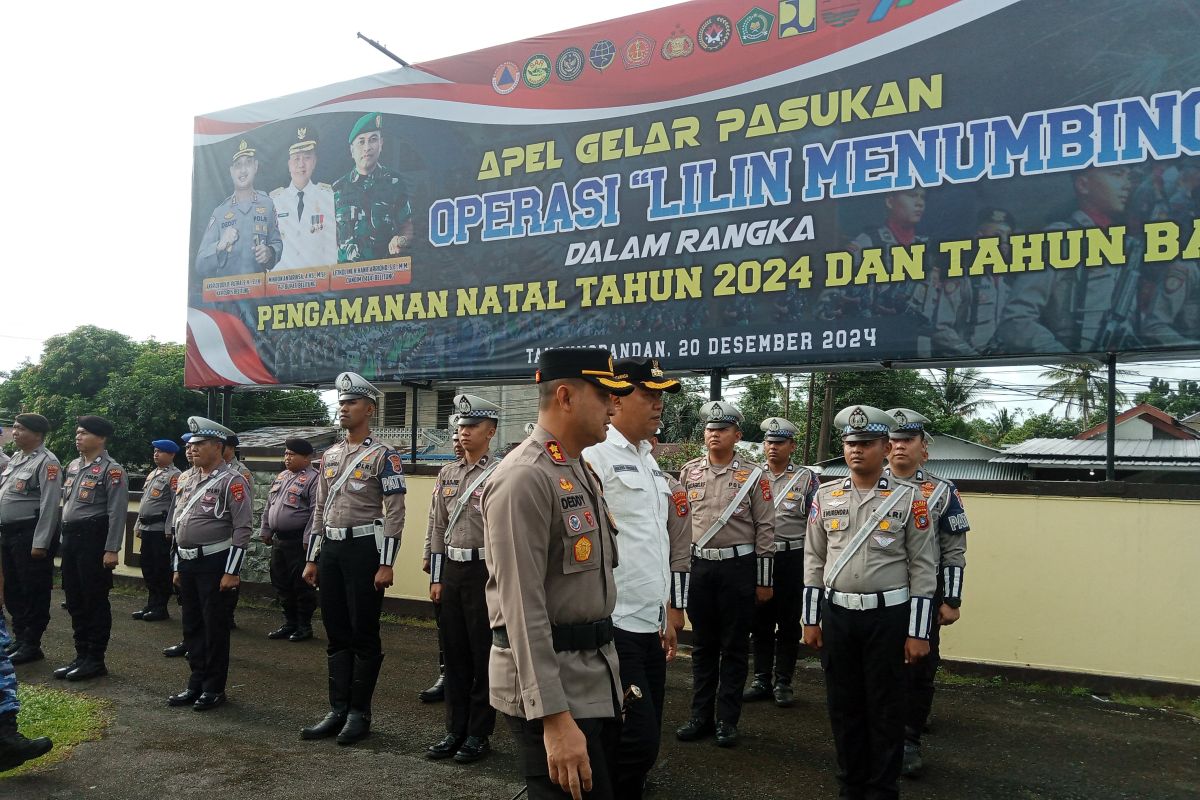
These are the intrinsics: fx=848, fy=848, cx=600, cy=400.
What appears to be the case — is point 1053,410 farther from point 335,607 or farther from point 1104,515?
point 335,607

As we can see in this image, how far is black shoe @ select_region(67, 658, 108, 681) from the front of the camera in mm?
6648

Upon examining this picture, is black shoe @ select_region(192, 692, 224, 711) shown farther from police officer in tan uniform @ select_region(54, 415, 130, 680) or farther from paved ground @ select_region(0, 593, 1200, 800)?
police officer in tan uniform @ select_region(54, 415, 130, 680)

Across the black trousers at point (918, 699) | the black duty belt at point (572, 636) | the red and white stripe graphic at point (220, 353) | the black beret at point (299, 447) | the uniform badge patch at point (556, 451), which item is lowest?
the black trousers at point (918, 699)

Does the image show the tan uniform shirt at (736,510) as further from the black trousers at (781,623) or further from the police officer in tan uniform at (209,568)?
the police officer in tan uniform at (209,568)

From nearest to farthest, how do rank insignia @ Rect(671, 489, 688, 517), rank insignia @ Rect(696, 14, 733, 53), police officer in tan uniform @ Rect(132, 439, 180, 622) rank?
rank insignia @ Rect(671, 489, 688, 517) → rank insignia @ Rect(696, 14, 733, 53) → police officer in tan uniform @ Rect(132, 439, 180, 622)

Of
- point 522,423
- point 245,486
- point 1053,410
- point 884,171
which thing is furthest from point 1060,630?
point 1053,410

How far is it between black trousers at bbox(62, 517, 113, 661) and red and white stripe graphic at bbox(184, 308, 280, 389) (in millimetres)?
3442

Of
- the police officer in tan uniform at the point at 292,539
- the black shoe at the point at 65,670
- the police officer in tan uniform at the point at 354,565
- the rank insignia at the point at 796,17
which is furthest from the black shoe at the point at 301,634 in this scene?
the rank insignia at the point at 796,17

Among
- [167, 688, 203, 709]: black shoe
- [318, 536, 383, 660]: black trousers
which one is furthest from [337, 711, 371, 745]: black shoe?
[167, 688, 203, 709]: black shoe

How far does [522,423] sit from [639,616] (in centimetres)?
2072

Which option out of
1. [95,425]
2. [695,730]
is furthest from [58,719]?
[695,730]

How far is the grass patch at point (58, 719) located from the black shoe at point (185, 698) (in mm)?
405

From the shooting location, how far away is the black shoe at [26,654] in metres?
7.23

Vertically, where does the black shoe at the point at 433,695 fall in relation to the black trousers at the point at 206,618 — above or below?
below
